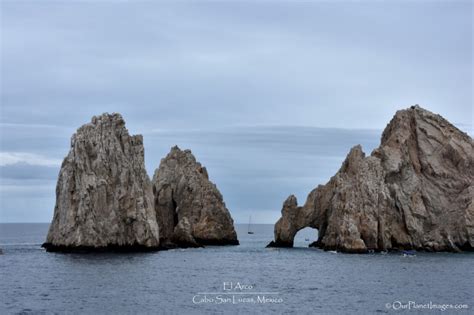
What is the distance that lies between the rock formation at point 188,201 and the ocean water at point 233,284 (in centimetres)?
2612

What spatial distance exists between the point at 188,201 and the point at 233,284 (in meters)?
61.1

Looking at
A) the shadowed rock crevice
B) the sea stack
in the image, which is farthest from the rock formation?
the sea stack

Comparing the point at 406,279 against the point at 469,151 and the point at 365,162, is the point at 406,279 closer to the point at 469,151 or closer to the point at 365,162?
the point at 365,162

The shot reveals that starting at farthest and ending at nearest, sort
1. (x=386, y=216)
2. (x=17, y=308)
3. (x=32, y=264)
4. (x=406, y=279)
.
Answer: (x=386, y=216) < (x=32, y=264) < (x=406, y=279) < (x=17, y=308)

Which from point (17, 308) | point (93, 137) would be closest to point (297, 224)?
point (93, 137)

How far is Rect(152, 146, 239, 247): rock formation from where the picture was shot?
13400cm

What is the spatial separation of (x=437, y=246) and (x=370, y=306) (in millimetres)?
56326

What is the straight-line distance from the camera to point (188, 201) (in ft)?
440

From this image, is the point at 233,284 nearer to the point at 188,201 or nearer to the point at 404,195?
the point at 404,195

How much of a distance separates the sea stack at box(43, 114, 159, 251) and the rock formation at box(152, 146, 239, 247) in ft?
78.4

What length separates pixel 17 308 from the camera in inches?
2251

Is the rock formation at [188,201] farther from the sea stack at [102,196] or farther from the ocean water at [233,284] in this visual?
the ocean water at [233,284]

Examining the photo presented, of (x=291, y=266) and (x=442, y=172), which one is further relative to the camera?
(x=442, y=172)

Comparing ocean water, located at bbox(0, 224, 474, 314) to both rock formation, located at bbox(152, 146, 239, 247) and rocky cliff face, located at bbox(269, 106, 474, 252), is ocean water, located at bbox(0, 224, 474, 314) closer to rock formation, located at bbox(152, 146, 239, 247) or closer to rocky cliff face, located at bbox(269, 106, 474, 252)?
rocky cliff face, located at bbox(269, 106, 474, 252)
